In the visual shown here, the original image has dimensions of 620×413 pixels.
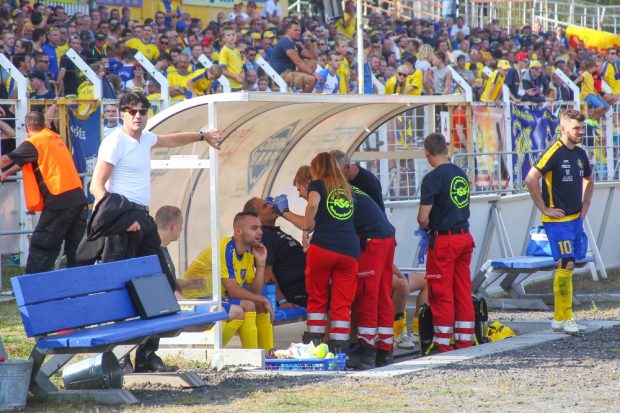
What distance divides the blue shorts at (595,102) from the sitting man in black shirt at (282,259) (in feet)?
37.2

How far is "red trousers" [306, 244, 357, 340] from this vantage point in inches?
375

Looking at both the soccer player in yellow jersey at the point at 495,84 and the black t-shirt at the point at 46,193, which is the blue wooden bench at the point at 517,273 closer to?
the black t-shirt at the point at 46,193

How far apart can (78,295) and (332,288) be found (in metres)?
2.59

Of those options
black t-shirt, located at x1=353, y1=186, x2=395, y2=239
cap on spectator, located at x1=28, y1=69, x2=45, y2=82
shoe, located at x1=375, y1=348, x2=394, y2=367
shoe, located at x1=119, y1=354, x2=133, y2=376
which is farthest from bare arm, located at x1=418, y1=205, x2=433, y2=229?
cap on spectator, located at x1=28, y1=69, x2=45, y2=82

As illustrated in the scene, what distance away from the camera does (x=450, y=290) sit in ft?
33.1

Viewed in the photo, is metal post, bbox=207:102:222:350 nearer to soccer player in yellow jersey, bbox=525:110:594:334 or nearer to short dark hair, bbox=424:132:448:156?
short dark hair, bbox=424:132:448:156

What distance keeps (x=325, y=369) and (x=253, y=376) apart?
0.60 meters

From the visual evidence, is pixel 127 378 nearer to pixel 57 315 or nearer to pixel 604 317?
pixel 57 315

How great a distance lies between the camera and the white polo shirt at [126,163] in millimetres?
8289

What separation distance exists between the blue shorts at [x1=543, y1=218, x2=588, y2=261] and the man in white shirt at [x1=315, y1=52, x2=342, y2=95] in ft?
30.6

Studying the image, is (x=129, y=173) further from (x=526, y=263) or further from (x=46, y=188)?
(x=526, y=263)

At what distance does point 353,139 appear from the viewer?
39.3ft

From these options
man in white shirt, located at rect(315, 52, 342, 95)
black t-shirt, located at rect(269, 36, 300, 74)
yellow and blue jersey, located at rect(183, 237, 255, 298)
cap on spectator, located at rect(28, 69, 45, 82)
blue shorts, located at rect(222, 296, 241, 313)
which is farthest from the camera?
man in white shirt, located at rect(315, 52, 342, 95)

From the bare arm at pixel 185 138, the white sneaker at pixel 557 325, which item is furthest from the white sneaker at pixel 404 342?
the bare arm at pixel 185 138
